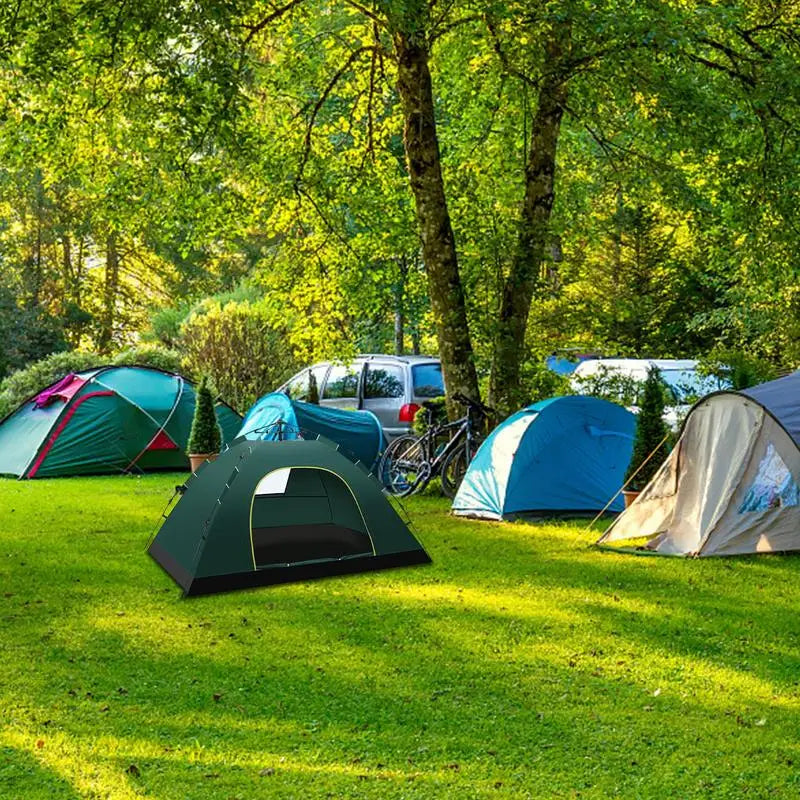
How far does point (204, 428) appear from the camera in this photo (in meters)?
13.2

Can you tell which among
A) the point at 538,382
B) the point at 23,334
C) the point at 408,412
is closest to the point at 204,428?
the point at 408,412

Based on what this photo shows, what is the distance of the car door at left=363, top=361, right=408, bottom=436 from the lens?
520 inches

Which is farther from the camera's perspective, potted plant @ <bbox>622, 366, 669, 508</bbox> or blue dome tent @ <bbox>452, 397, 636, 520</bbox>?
blue dome tent @ <bbox>452, 397, 636, 520</bbox>

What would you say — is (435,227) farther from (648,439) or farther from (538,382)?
(648,439)

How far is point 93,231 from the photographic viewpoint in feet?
95.4

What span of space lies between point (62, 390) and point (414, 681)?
10.4 metres

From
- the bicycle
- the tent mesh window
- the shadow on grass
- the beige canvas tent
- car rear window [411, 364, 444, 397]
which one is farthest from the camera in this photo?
car rear window [411, 364, 444, 397]

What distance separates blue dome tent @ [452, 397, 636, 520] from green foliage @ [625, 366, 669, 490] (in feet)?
2.34

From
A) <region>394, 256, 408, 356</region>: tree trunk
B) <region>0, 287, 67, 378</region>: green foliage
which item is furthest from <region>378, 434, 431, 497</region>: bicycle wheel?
<region>0, 287, 67, 378</region>: green foliage

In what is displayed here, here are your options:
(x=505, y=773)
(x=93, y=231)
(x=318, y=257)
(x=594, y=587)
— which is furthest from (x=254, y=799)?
(x=93, y=231)

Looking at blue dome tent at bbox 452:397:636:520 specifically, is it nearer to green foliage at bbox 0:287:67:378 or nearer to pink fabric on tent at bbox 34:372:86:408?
pink fabric on tent at bbox 34:372:86:408

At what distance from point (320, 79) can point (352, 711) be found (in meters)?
10.1

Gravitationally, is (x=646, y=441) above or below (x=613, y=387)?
below

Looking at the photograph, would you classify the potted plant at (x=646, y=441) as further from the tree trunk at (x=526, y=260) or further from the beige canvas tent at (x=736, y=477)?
the tree trunk at (x=526, y=260)
